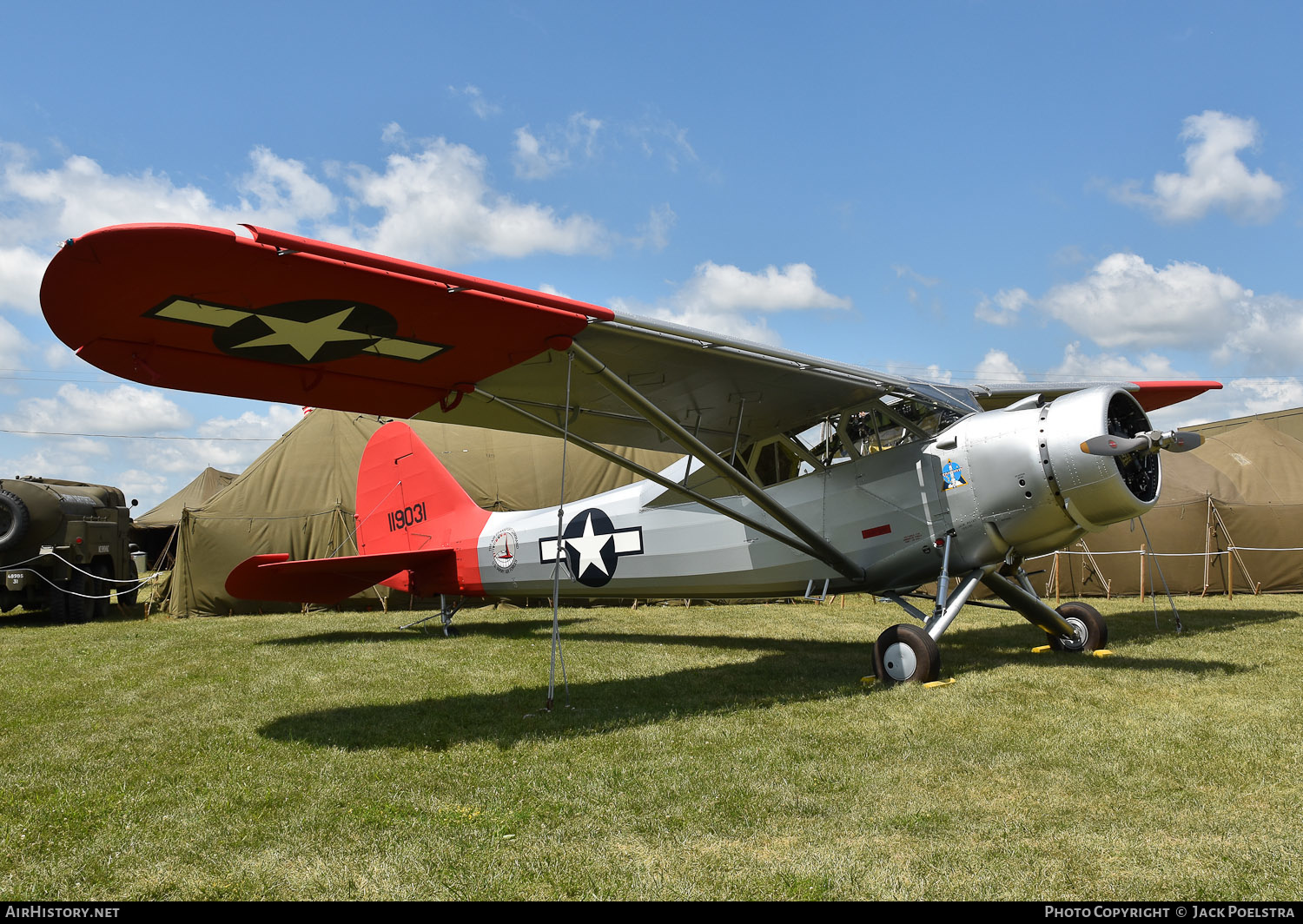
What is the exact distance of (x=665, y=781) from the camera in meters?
3.71

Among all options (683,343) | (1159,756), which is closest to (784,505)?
(683,343)

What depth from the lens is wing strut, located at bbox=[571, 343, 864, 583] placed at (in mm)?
5539

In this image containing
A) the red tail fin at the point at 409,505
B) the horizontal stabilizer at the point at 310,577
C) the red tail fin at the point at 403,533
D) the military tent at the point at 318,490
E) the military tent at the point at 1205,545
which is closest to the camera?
the horizontal stabilizer at the point at 310,577

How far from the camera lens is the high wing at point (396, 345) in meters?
4.21

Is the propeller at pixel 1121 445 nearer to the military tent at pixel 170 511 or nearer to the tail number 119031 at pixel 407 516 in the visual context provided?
the tail number 119031 at pixel 407 516

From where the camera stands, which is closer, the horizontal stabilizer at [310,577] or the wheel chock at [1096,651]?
the wheel chock at [1096,651]

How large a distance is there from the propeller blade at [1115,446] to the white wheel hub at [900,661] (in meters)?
1.96

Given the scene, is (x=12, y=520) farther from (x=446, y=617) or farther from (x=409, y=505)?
(x=446, y=617)

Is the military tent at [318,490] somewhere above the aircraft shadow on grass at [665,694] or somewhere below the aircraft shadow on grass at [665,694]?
above

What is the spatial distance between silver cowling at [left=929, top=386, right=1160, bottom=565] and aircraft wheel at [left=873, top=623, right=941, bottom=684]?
926 mm

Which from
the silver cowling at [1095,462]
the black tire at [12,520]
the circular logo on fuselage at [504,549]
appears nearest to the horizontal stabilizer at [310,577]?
the circular logo on fuselage at [504,549]

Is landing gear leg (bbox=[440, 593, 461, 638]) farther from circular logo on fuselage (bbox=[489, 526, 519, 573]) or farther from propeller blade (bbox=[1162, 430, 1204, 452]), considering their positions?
propeller blade (bbox=[1162, 430, 1204, 452])

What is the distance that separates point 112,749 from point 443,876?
3.11 m

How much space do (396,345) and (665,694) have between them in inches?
125
